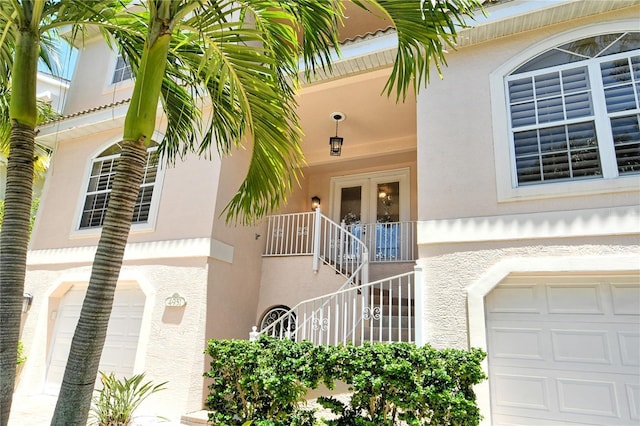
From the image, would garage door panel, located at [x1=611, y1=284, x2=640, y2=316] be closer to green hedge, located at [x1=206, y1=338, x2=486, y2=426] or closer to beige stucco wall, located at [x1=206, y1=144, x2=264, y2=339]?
green hedge, located at [x1=206, y1=338, x2=486, y2=426]

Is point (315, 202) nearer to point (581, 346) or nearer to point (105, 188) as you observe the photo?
point (105, 188)

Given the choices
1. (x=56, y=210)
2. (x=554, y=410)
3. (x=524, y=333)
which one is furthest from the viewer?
(x=56, y=210)

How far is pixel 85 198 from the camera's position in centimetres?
982

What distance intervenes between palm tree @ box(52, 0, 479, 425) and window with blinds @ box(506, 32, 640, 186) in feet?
7.78

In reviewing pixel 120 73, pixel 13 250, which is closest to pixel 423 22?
pixel 13 250

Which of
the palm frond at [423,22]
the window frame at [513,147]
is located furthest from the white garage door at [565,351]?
the palm frond at [423,22]

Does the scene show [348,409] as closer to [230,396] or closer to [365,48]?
[230,396]

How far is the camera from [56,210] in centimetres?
1002

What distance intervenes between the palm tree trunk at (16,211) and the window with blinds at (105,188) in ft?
18.4

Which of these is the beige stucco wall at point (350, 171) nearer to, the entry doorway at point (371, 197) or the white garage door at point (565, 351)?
the entry doorway at point (371, 197)

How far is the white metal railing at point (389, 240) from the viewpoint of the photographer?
10258mm

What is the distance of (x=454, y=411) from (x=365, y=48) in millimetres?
5973

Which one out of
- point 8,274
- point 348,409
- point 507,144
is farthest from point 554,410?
point 8,274

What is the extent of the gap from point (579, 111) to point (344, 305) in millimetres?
4689
